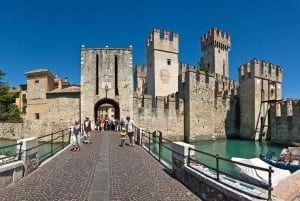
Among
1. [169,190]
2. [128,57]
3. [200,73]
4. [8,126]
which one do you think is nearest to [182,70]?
[200,73]

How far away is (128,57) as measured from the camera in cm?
2584

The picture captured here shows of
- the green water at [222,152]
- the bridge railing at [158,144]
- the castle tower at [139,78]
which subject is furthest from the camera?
the castle tower at [139,78]

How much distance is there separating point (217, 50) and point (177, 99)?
99.7 ft

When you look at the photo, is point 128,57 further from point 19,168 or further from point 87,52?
point 19,168

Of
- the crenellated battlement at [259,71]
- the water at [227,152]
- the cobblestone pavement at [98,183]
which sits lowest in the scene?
the water at [227,152]

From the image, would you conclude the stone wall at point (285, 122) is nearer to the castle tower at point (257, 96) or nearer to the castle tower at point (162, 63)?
the castle tower at point (257, 96)

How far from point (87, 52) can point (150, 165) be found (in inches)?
746

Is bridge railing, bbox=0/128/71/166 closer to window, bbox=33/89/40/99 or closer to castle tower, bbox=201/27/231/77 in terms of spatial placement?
window, bbox=33/89/40/99

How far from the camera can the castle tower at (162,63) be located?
3691cm

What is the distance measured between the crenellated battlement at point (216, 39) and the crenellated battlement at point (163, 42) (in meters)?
20.7

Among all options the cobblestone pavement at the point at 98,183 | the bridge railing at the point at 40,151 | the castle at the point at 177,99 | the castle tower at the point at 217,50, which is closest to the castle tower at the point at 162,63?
the castle at the point at 177,99

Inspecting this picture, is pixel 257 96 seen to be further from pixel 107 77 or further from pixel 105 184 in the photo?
pixel 105 184

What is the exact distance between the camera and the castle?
25688 mm

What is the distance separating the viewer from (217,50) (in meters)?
56.7
